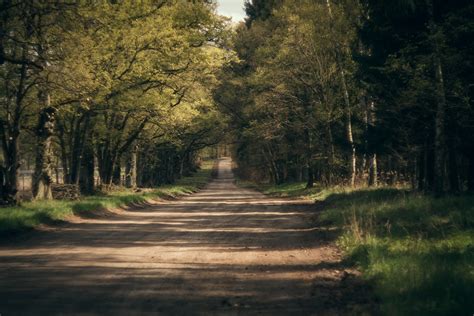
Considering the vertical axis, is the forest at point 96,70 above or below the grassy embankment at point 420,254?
above

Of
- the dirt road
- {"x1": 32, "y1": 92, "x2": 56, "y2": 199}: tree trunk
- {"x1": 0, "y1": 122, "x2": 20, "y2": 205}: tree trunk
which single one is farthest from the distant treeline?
{"x1": 0, "y1": 122, "x2": 20, "y2": 205}: tree trunk

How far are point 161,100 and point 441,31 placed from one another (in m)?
15.8

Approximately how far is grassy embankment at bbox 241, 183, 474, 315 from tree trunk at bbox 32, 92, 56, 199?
1261cm

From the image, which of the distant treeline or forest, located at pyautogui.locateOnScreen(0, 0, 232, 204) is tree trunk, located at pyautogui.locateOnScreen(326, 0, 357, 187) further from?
forest, located at pyautogui.locateOnScreen(0, 0, 232, 204)

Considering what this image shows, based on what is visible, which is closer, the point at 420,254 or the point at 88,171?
the point at 420,254

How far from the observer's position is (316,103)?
114 ft

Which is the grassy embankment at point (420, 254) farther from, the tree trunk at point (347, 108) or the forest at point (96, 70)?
the tree trunk at point (347, 108)

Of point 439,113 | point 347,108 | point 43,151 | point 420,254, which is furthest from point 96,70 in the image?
point 420,254

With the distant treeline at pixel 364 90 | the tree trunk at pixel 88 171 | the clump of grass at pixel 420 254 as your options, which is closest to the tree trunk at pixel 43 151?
the tree trunk at pixel 88 171

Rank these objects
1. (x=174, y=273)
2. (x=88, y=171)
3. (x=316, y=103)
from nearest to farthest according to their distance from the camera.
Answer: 1. (x=174, y=273)
2. (x=316, y=103)
3. (x=88, y=171)

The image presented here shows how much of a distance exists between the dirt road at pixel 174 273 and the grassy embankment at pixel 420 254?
529 mm

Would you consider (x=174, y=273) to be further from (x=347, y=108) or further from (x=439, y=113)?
(x=347, y=108)

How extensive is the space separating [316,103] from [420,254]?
26366 mm

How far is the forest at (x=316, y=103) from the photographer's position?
1059 centimetres
